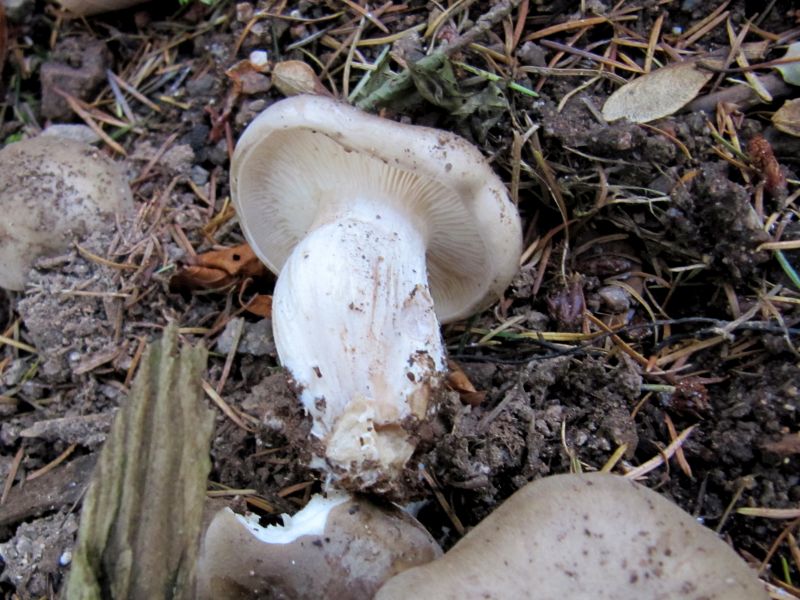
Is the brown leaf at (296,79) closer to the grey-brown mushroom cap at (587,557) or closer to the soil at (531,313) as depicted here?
the soil at (531,313)

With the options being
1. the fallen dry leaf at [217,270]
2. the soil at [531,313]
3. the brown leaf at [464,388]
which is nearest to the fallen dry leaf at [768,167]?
the soil at [531,313]

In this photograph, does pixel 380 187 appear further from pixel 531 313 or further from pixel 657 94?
pixel 657 94

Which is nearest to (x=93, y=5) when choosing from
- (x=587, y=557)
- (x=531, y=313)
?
(x=531, y=313)

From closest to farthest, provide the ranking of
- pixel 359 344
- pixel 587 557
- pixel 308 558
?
pixel 587 557
pixel 308 558
pixel 359 344

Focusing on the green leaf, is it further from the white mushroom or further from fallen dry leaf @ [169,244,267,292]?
fallen dry leaf @ [169,244,267,292]

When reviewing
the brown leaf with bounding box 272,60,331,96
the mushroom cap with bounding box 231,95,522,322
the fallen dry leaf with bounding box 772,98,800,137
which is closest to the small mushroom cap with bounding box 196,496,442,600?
the mushroom cap with bounding box 231,95,522,322

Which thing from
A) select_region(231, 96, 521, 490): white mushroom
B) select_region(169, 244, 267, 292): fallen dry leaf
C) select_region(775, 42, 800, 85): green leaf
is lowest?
select_region(169, 244, 267, 292): fallen dry leaf
